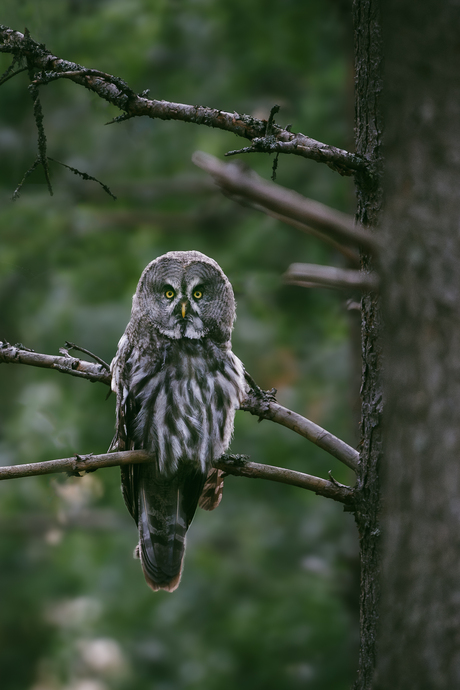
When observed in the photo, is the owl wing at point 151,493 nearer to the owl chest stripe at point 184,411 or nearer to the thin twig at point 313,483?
the owl chest stripe at point 184,411

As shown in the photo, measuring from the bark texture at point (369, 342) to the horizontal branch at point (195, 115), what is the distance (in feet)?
0.31

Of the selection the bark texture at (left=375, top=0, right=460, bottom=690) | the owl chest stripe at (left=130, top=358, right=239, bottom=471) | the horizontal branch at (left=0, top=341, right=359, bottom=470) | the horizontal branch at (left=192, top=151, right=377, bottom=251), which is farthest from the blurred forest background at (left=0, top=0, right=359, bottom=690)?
the horizontal branch at (left=192, top=151, right=377, bottom=251)

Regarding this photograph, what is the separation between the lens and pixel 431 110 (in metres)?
1.19

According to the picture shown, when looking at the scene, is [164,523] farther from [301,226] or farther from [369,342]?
[301,226]

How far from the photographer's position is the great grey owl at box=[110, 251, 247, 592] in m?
2.87

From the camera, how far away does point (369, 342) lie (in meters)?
1.90

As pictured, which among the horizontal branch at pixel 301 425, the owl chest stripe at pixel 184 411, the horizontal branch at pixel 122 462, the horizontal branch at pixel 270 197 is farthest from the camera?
the owl chest stripe at pixel 184 411

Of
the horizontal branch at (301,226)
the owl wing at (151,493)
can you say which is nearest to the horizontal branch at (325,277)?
the horizontal branch at (301,226)

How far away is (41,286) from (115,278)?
63cm

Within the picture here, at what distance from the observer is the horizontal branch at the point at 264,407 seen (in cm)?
207

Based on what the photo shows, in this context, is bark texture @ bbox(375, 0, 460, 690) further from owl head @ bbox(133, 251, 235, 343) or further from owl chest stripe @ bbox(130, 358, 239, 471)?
owl head @ bbox(133, 251, 235, 343)

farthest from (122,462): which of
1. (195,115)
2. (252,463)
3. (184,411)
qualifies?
(195,115)

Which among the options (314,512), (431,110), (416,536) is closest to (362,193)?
(431,110)

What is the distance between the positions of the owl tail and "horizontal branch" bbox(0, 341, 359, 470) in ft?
1.80
